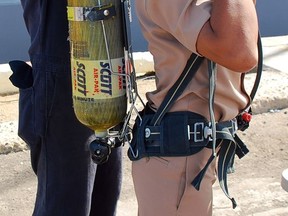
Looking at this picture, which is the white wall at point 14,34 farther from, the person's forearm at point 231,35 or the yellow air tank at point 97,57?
the person's forearm at point 231,35

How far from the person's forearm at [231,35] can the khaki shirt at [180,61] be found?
51 millimetres

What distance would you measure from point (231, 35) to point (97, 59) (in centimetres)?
47

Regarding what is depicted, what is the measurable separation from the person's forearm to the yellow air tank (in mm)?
335

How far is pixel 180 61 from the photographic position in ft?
6.75

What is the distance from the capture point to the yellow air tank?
2090 mm

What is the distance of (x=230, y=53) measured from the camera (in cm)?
185

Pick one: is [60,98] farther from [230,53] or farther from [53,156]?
[230,53]

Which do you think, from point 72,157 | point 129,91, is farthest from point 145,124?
point 72,157

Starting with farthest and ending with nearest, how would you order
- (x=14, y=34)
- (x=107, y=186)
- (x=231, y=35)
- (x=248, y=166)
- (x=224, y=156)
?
(x=14, y=34) < (x=248, y=166) < (x=107, y=186) < (x=224, y=156) < (x=231, y=35)

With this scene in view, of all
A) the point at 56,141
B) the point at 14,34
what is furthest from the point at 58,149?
the point at 14,34

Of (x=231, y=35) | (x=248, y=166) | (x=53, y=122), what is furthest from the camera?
(x=248, y=166)

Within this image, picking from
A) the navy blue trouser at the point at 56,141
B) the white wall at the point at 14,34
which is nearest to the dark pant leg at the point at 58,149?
the navy blue trouser at the point at 56,141

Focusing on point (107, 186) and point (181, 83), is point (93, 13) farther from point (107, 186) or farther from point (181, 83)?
point (107, 186)

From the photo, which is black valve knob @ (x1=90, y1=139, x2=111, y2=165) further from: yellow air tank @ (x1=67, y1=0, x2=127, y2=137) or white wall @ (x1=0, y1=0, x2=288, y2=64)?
white wall @ (x1=0, y1=0, x2=288, y2=64)
